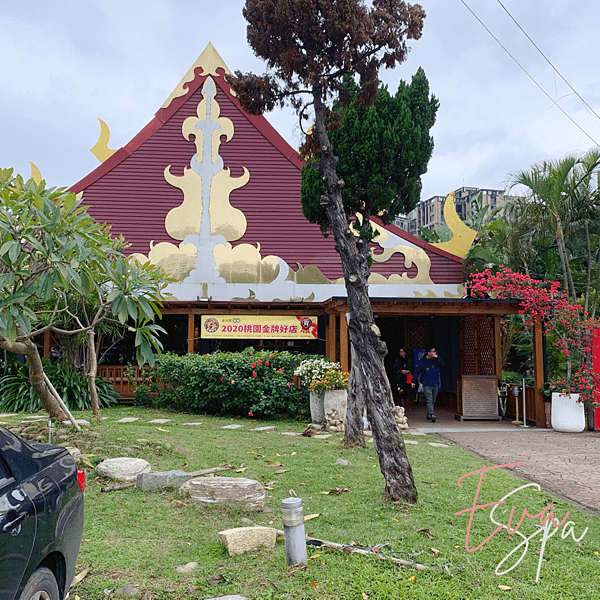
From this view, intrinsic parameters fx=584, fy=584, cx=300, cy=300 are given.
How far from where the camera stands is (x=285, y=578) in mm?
3941

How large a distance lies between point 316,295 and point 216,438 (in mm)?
6232

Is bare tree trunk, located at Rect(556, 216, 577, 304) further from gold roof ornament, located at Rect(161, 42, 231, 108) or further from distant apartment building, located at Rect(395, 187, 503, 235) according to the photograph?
distant apartment building, located at Rect(395, 187, 503, 235)

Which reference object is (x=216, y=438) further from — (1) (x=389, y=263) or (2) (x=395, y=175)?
(1) (x=389, y=263)

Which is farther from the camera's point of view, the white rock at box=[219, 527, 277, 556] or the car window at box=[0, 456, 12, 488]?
the white rock at box=[219, 527, 277, 556]

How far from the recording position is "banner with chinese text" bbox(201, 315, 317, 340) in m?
14.2

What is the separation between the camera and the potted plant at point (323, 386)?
10.9 metres

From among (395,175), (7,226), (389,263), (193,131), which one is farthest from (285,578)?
(193,131)

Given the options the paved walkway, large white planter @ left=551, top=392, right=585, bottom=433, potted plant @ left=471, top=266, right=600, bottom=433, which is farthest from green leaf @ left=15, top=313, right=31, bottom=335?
large white planter @ left=551, top=392, right=585, bottom=433

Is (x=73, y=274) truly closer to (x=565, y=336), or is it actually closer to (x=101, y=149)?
(x=565, y=336)

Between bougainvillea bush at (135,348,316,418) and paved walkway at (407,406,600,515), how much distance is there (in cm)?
263

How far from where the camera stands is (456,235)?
15.6 meters

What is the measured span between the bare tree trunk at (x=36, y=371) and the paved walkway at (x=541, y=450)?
627 cm

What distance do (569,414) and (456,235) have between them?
19.6ft

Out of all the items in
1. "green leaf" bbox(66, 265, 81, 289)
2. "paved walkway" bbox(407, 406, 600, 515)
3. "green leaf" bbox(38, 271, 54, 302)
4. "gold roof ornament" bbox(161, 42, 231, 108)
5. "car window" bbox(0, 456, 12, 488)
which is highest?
"gold roof ornament" bbox(161, 42, 231, 108)
